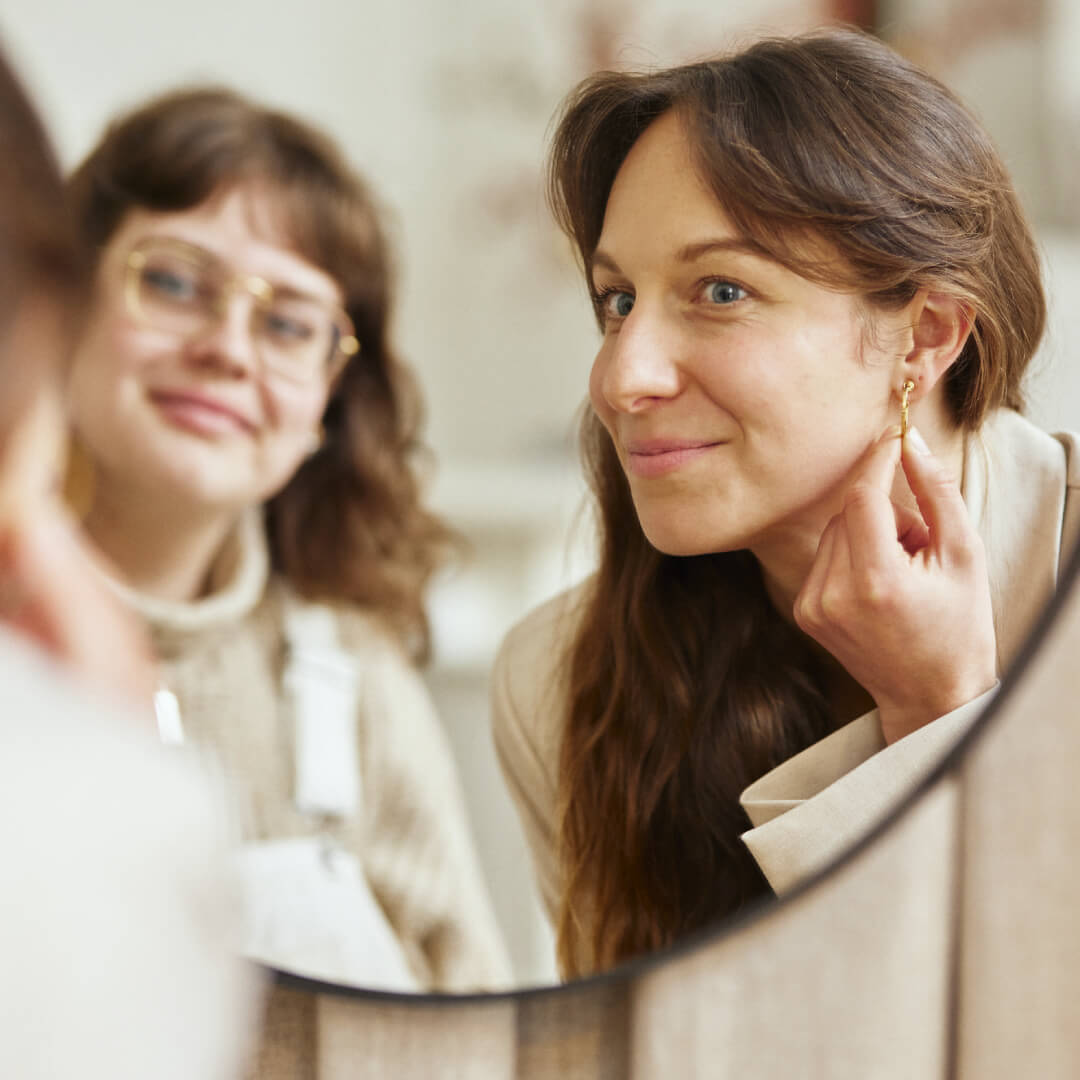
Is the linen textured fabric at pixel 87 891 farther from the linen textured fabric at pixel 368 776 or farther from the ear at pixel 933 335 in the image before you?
the ear at pixel 933 335

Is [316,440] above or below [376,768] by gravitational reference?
above

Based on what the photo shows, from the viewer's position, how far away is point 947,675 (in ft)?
1.43

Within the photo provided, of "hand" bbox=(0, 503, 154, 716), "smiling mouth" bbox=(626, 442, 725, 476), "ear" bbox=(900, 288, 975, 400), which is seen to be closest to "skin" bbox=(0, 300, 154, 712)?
"hand" bbox=(0, 503, 154, 716)

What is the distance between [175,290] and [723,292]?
22cm

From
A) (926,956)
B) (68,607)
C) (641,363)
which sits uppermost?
(641,363)

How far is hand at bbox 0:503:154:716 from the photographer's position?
417 millimetres

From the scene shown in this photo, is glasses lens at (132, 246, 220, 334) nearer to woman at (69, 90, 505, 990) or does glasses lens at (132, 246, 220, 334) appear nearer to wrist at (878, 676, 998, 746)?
woman at (69, 90, 505, 990)

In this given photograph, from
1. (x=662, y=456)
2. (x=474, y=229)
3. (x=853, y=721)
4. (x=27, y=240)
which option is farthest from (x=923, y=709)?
(x=27, y=240)

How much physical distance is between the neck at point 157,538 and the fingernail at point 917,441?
0.92 ft

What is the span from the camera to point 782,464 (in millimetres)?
435

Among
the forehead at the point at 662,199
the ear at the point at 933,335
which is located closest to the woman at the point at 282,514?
the forehead at the point at 662,199

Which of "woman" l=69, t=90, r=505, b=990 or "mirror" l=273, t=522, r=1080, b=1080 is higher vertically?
"woman" l=69, t=90, r=505, b=990

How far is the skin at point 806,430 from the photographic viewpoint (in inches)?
16.7

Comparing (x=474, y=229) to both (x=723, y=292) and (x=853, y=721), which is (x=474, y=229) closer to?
(x=723, y=292)
